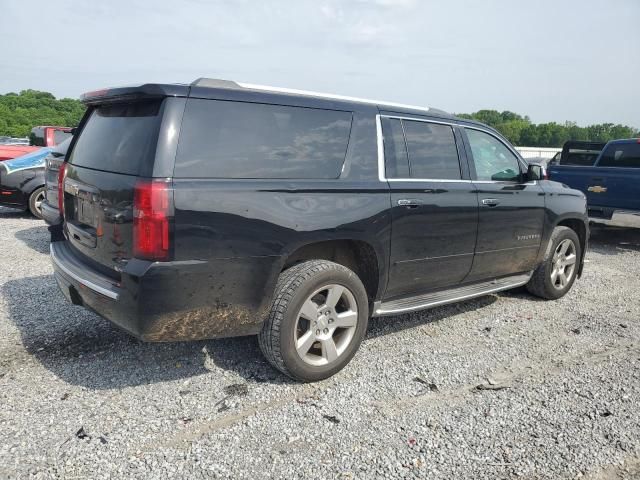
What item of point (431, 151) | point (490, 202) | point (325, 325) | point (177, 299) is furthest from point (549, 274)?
point (177, 299)

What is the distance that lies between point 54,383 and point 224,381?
107 cm

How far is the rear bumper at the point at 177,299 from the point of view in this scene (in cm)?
281

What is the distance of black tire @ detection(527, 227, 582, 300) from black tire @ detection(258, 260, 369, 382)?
2.79m

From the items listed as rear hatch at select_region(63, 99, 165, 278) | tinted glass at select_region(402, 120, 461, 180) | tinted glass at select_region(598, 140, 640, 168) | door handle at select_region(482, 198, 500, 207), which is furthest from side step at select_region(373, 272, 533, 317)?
tinted glass at select_region(598, 140, 640, 168)

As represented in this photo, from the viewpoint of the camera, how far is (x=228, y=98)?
3.07 meters

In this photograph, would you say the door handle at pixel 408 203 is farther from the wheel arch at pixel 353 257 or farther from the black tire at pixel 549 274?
the black tire at pixel 549 274

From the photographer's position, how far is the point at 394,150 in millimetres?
3871

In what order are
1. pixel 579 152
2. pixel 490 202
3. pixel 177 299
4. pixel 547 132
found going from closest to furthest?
pixel 177 299, pixel 490 202, pixel 579 152, pixel 547 132

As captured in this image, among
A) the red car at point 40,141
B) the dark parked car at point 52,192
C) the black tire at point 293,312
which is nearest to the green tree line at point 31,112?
the red car at point 40,141

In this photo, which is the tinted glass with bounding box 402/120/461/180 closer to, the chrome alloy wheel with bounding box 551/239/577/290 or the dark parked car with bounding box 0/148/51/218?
the chrome alloy wheel with bounding box 551/239/577/290

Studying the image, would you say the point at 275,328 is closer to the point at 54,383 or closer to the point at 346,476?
the point at 346,476

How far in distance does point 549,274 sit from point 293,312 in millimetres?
3370

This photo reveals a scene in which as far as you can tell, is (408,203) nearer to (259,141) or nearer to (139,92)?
(259,141)

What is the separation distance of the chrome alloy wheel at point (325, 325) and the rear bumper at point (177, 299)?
0.35m
